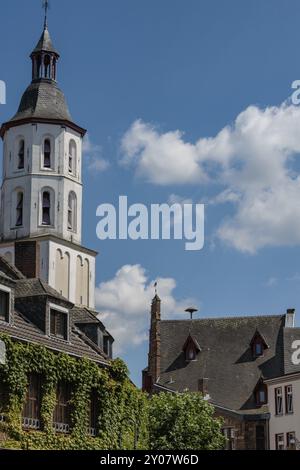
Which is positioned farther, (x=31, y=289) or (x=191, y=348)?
(x=191, y=348)

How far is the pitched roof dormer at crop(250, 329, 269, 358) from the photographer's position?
76.8 metres

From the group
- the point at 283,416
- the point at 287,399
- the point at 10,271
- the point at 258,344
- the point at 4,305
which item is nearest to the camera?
the point at 4,305

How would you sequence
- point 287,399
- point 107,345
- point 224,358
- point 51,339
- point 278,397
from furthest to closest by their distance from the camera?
point 224,358, point 278,397, point 287,399, point 107,345, point 51,339

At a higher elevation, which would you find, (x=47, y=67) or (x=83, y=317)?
(x=47, y=67)

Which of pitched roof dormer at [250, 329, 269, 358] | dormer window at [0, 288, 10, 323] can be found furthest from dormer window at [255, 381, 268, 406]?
dormer window at [0, 288, 10, 323]

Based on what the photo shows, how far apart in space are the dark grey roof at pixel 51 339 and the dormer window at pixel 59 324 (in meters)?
0.30

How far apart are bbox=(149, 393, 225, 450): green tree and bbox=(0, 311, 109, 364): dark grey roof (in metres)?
21.4

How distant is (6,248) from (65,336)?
152 ft

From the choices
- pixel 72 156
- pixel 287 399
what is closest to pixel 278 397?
pixel 287 399

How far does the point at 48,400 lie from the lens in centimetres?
3469

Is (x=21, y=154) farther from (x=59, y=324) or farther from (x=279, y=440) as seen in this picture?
(x=59, y=324)

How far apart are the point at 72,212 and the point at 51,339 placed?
52024 mm

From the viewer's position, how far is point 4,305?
34844 mm
